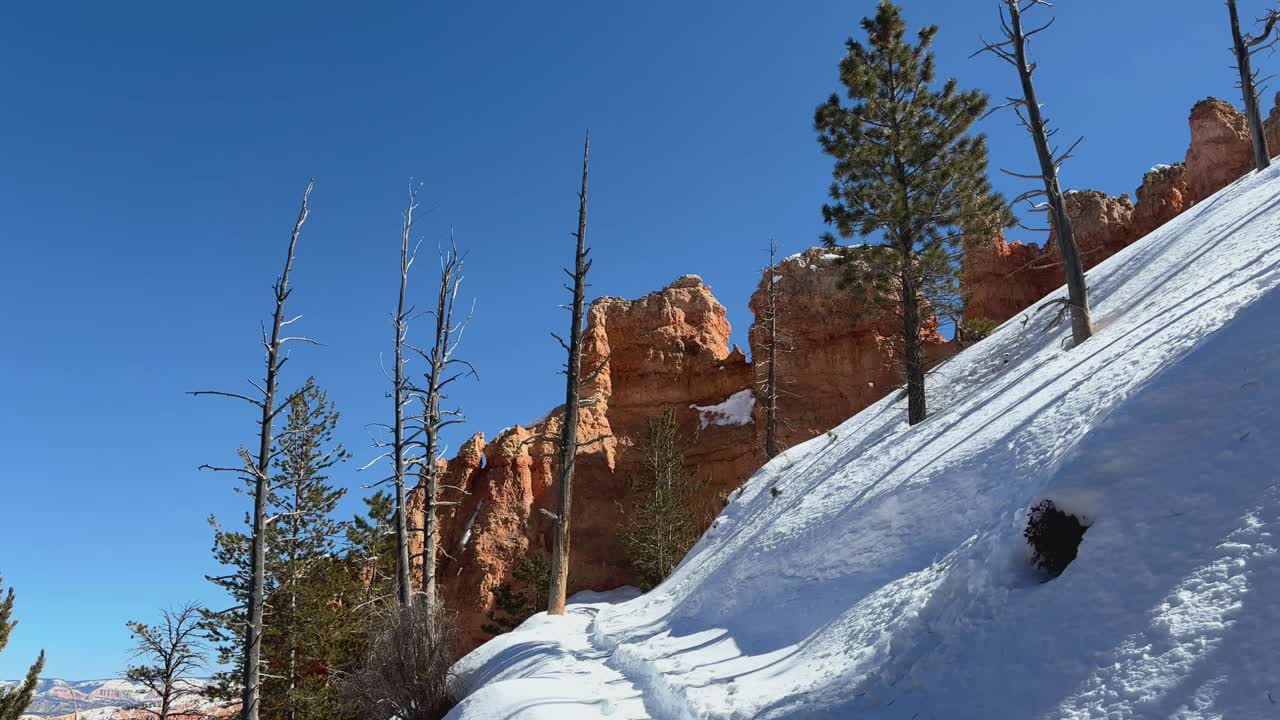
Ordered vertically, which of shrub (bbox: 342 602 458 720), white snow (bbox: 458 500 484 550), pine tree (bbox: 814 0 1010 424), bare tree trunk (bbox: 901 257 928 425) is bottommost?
white snow (bbox: 458 500 484 550)

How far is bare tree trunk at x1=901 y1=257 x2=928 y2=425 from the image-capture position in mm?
14349

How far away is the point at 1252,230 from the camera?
9.52 meters

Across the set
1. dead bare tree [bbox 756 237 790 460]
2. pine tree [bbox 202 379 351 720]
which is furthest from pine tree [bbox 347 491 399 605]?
dead bare tree [bbox 756 237 790 460]

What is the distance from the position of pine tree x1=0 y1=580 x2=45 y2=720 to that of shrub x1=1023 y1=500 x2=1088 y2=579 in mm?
23329

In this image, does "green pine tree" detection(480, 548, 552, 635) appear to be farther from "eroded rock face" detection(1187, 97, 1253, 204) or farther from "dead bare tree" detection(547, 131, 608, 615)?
"eroded rock face" detection(1187, 97, 1253, 204)

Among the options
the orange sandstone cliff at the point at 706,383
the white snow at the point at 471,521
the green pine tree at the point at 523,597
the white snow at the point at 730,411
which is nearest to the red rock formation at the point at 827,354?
the orange sandstone cliff at the point at 706,383

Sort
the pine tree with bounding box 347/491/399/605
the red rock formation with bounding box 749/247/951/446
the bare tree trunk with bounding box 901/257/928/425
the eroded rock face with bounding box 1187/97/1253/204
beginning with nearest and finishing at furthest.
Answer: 1. the bare tree trunk with bounding box 901/257/928/425
2. the pine tree with bounding box 347/491/399/605
3. the eroded rock face with bounding box 1187/97/1253/204
4. the red rock formation with bounding box 749/247/951/446

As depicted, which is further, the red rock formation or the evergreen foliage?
the red rock formation

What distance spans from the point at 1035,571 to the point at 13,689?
80.1ft

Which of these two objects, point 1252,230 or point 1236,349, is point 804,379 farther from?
point 1236,349

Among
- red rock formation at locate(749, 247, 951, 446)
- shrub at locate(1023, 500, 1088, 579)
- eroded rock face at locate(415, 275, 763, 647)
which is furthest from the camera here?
red rock formation at locate(749, 247, 951, 446)

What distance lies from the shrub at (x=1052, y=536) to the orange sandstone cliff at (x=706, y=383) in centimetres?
3059

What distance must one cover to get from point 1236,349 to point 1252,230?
20.2 ft

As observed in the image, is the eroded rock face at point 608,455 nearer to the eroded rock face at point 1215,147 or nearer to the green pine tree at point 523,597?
the green pine tree at point 523,597
